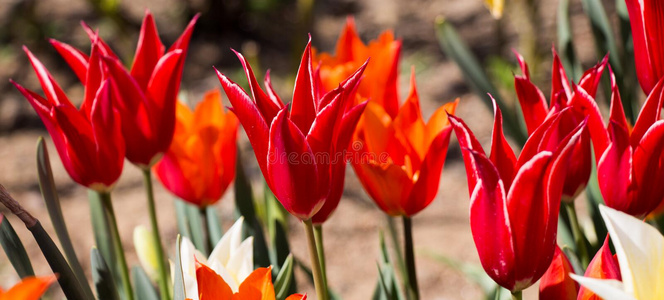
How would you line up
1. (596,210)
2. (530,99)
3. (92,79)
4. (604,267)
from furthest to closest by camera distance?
(596,210) < (92,79) < (530,99) < (604,267)

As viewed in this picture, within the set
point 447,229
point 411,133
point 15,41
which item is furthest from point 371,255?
point 15,41

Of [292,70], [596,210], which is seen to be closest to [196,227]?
[596,210]

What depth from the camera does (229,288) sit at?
0.56 meters

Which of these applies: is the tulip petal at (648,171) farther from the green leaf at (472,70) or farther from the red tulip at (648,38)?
the green leaf at (472,70)

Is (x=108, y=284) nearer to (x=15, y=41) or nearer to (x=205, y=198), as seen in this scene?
(x=205, y=198)

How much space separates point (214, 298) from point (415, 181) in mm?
234

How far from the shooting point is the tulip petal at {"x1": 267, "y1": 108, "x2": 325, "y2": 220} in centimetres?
54

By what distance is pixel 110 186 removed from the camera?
731mm

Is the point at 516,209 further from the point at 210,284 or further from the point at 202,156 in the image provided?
the point at 202,156

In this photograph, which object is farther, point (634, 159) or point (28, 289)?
point (634, 159)

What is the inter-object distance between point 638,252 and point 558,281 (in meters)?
0.11

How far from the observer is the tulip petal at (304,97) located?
22.7 inches

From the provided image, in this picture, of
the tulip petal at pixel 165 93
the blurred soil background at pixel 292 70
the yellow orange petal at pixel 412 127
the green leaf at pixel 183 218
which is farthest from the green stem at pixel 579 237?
the blurred soil background at pixel 292 70

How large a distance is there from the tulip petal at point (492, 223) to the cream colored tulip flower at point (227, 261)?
178mm
